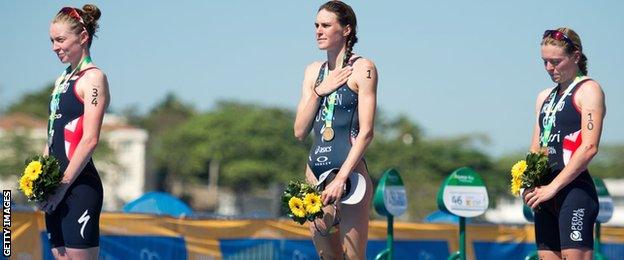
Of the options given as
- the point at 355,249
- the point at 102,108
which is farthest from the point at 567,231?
the point at 102,108

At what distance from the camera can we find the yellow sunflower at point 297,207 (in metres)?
7.54

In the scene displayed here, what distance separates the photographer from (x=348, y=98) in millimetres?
7820

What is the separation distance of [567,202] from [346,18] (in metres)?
1.90

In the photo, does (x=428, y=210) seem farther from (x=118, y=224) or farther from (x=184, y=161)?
(x=118, y=224)

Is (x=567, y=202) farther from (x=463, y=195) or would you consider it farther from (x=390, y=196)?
(x=463, y=195)

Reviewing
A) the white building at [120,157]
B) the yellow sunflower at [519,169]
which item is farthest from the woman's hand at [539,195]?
the white building at [120,157]

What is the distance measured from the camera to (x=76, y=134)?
7.67 metres

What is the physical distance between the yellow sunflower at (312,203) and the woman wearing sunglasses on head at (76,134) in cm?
131

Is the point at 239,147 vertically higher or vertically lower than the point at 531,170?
lower

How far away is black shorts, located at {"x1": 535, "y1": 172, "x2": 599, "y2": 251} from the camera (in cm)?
796

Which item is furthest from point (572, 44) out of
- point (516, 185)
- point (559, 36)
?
point (516, 185)

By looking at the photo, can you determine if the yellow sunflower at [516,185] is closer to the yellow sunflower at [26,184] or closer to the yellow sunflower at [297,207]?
the yellow sunflower at [297,207]

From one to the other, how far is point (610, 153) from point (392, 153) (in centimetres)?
3993

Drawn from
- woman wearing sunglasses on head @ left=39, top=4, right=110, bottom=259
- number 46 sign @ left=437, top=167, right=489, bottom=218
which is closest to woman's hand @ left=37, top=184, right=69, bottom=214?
woman wearing sunglasses on head @ left=39, top=4, right=110, bottom=259
